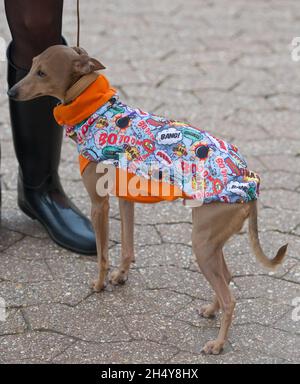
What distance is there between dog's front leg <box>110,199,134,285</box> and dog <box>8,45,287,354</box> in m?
0.23

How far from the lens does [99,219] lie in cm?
371

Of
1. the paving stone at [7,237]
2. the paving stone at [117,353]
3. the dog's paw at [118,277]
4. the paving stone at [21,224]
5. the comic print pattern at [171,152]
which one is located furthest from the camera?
the paving stone at [21,224]

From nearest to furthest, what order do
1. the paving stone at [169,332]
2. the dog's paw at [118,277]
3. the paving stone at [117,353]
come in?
the paving stone at [117,353] < the paving stone at [169,332] < the dog's paw at [118,277]

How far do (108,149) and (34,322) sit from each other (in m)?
0.90

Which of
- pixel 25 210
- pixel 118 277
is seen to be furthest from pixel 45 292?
pixel 25 210

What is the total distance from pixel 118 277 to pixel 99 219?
409 millimetres

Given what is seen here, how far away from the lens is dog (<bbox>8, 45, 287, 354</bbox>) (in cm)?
326

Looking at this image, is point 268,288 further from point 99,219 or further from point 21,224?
point 21,224

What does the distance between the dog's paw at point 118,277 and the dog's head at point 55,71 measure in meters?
1.01

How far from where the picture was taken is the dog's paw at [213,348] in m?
3.46

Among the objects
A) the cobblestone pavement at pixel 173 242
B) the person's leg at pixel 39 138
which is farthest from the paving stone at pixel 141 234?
the person's leg at pixel 39 138

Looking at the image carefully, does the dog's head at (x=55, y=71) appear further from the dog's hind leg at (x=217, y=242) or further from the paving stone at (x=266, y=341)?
the paving stone at (x=266, y=341)

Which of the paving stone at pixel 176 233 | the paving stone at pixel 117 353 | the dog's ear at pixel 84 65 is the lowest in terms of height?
the paving stone at pixel 176 233
